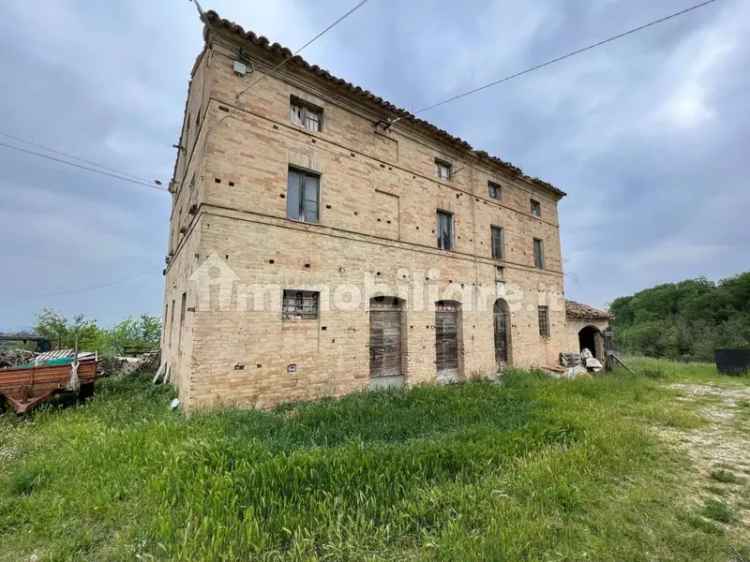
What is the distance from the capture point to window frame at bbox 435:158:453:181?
39.5 feet

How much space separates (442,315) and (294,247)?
5.91 metres

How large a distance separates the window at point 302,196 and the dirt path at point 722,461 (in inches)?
338

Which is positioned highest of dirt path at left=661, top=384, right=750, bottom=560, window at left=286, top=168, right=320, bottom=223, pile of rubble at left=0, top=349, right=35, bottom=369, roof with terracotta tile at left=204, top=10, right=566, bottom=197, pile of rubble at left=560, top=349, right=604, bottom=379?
roof with terracotta tile at left=204, top=10, right=566, bottom=197

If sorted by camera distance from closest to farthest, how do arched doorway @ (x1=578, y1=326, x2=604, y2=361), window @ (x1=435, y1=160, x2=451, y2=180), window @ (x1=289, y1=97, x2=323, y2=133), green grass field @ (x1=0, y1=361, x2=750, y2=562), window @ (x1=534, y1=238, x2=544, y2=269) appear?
green grass field @ (x1=0, y1=361, x2=750, y2=562)
window @ (x1=289, y1=97, x2=323, y2=133)
window @ (x1=435, y1=160, x2=451, y2=180)
window @ (x1=534, y1=238, x2=544, y2=269)
arched doorway @ (x1=578, y1=326, x2=604, y2=361)

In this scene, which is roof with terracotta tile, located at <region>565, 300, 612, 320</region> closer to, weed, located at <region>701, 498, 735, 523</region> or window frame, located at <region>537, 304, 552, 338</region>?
window frame, located at <region>537, 304, 552, 338</region>

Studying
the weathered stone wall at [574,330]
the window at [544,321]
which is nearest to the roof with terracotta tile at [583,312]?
the weathered stone wall at [574,330]

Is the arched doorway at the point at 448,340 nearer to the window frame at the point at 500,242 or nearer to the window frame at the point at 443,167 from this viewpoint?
the window frame at the point at 500,242

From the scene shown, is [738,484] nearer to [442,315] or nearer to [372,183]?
[442,315]

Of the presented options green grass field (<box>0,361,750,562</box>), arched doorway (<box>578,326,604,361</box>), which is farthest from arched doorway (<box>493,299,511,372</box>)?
arched doorway (<box>578,326,604,361</box>)

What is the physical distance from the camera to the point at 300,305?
806 cm

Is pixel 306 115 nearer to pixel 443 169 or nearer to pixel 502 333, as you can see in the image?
pixel 443 169

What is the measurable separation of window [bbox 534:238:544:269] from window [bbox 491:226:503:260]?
2.94 meters

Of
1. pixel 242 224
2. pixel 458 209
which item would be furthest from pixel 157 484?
pixel 458 209

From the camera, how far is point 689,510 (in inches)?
144
